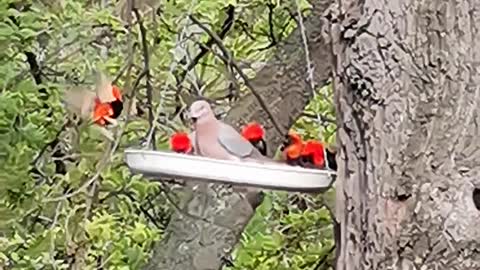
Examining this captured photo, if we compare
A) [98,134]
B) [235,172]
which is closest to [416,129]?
[235,172]

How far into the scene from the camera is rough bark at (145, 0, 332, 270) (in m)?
2.55

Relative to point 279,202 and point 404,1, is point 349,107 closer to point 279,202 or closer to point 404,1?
point 404,1

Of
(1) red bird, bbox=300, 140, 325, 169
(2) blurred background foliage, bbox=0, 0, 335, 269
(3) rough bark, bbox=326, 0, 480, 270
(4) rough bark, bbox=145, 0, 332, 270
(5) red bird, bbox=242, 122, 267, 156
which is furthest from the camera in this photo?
(2) blurred background foliage, bbox=0, 0, 335, 269

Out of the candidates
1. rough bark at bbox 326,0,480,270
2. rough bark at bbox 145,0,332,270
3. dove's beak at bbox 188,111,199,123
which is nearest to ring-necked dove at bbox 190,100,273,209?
dove's beak at bbox 188,111,199,123

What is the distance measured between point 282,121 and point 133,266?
0.72 m

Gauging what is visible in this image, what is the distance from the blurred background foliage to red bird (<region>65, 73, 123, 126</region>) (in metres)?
0.16

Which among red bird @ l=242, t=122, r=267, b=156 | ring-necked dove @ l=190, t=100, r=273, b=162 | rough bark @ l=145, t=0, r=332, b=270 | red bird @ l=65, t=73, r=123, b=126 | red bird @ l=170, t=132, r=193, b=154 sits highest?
ring-necked dove @ l=190, t=100, r=273, b=162

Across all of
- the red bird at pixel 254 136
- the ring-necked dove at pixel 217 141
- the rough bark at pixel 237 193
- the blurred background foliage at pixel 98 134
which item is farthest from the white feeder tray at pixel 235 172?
the blurred background foliage at pixel 98 134

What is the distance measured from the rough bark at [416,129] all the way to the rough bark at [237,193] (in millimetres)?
1138

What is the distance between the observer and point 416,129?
53.2 inches

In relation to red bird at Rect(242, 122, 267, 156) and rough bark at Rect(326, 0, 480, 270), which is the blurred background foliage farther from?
rough bark at Rect(326, 0, 480, 270)

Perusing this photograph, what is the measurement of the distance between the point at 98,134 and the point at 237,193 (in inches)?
15.4

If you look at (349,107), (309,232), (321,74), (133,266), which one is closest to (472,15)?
(349,107)

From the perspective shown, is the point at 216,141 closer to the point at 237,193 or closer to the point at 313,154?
the point at 313,154
